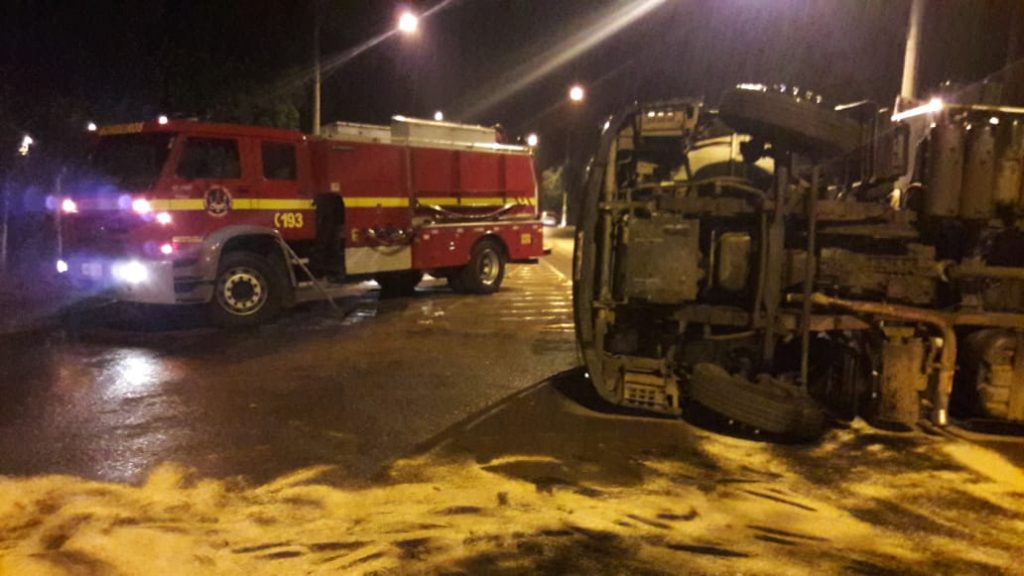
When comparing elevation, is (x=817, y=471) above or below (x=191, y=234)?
below

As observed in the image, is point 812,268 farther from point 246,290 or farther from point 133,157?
point 133,157

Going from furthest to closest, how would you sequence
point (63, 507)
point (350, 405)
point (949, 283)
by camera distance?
1. point (350, 405)
2. point (949, 283)
3. point (63, 507)

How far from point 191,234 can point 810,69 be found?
642 inches

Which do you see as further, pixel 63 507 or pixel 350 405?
pixel 350 405

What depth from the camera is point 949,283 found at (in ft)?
20.9

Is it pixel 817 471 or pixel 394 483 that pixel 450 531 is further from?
pixel 817 471

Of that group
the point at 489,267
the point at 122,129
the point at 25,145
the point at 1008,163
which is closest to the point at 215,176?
the point at 122,129

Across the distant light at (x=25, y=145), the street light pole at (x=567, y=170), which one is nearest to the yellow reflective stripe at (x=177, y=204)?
the distant light at (x=25, y=145)

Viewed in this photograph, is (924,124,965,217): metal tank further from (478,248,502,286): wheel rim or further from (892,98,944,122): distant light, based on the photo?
(478,248,502,286): wheel rim

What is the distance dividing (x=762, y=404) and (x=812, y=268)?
112 cm

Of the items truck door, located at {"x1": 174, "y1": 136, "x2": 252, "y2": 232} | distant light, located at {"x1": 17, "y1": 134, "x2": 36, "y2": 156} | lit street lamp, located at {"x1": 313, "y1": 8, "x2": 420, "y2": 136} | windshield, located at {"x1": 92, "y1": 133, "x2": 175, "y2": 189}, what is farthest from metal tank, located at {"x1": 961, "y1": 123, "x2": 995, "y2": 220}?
distant light, located at {"x1": 17, "y1": 134, "x2": 36, "y2": 156}

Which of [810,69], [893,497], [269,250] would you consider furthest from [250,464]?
[810,69]

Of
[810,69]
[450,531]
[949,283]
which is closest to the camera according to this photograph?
[450,531]

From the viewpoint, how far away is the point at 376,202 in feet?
42.2
